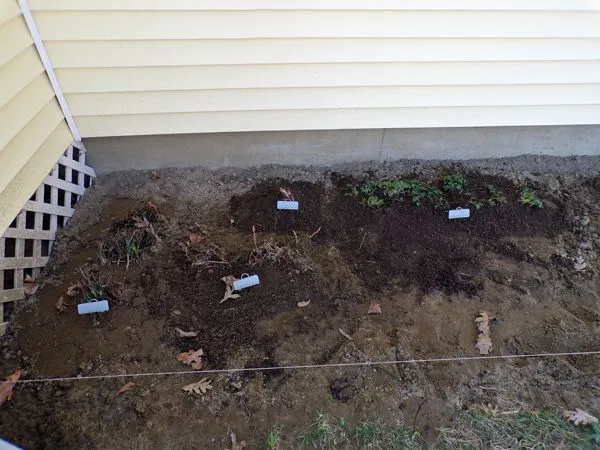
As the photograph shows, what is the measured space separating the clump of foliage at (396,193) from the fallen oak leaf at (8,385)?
2451mm

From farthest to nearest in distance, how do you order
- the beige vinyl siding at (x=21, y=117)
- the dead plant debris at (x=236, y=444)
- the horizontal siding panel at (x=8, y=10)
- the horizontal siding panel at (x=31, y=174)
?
the horizontal siding panel at (x=31, y=174)
the beige vinyl siding at (x=21, y=117)
the horizontal siding panel at (x=8, y=10)
the dead plant debris at (x=236, y=444)

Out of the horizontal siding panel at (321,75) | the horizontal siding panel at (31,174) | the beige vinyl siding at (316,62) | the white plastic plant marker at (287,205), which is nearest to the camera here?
the horizontal siding panel at (31,174)

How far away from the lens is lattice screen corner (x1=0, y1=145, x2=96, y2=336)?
2697 mm

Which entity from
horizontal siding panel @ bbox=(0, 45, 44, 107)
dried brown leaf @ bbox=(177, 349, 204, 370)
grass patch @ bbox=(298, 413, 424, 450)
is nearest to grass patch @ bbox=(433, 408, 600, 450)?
grass patch @ bbox=(298, 413, 424, 450)

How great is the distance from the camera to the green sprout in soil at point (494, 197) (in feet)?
11.6

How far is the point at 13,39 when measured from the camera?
2584mm

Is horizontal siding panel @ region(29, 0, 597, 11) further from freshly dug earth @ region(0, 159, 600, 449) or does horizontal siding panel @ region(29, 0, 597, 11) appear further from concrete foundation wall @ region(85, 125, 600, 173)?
freshly dug earth @ region(0, 159, 600, 449)

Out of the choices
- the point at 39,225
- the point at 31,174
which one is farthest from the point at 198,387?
the point at 31,174

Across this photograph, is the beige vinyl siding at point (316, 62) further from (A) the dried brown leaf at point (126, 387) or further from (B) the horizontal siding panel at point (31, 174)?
(A) the dried brown leaf at point (126, 387)

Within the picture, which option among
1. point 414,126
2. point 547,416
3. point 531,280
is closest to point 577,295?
point 531,280

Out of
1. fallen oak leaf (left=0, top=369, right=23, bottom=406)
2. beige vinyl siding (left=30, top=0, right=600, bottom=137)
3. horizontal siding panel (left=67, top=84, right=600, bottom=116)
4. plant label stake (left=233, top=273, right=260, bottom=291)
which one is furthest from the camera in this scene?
horizontal siding panel (left=67, top=84, right=600, bottom=116)

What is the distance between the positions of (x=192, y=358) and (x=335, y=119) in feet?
6.63

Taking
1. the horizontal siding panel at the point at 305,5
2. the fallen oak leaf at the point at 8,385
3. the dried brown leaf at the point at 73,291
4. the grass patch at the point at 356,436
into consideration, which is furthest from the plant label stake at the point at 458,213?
the fallen oak leaf at the point at 8,385

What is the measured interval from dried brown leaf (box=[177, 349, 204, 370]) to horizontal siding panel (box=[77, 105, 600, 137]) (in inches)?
66.3
